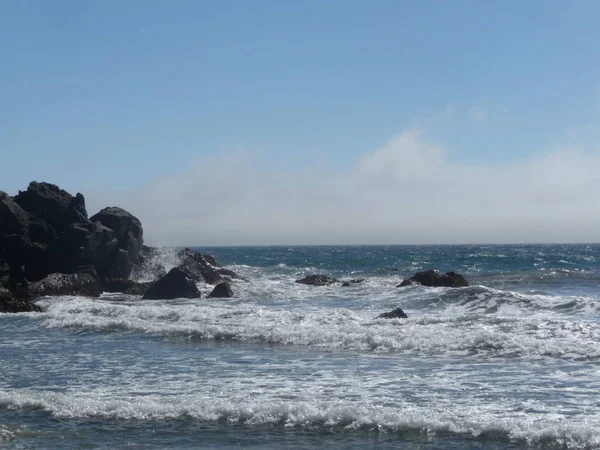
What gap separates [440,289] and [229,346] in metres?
14.3

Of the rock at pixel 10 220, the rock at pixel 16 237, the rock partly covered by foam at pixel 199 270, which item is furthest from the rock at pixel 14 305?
the rock partly covered by foam at pixel 199 270

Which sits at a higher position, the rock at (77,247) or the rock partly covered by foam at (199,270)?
the rock at (77,247)

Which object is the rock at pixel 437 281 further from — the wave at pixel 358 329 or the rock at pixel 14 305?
the rock at pixel 14 305

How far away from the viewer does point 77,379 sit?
14.0 metres

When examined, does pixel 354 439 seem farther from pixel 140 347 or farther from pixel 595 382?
pixel 140 347

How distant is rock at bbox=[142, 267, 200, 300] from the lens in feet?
103

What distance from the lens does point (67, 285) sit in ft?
104

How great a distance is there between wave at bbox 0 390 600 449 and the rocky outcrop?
19152 mm

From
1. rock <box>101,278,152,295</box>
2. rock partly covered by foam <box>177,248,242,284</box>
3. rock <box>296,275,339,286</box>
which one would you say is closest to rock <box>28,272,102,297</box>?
rock <box>101,278,152,295</box>

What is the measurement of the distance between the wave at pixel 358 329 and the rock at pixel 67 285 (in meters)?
5.46

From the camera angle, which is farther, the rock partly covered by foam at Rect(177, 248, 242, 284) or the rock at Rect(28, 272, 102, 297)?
the rock partly covered by foam at Rect(177, 248, 242, 284)

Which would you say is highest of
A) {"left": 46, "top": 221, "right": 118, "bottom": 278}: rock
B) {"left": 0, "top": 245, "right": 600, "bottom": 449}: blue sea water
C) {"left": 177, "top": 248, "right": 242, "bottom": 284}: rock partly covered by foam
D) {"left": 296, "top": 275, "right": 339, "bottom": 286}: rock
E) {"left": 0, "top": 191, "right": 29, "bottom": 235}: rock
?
{"left": 0, "top": 191, "right": 29, "bottom": 235}: rock

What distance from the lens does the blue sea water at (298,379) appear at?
10.0 m

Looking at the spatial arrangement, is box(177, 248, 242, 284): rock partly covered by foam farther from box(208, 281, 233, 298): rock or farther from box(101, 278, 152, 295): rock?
box(208, 281, 233, 298): rock
